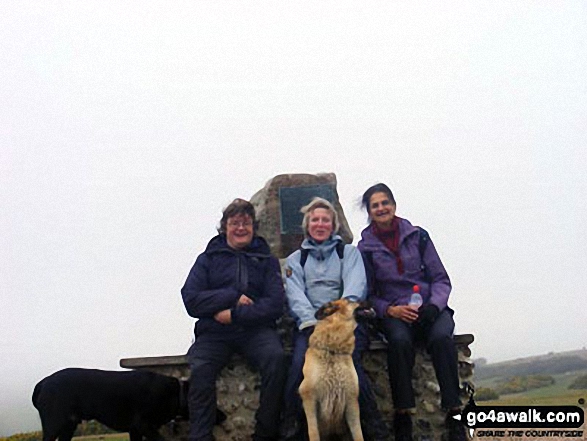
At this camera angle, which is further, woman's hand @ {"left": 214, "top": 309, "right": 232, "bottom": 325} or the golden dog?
woman's hand @ {"left": 214, "top": 309, "right": 232, "bottom": 325}

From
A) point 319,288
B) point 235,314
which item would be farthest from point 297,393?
point 319,288

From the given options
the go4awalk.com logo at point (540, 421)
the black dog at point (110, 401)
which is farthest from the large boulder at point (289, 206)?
the go4awalk.com logo at point (540, 421)

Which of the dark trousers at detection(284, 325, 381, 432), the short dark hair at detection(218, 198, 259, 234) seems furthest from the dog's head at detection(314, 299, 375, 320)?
the short dark hair at detection(218, 198, 259, 234)

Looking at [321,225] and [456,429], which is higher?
[321,225]

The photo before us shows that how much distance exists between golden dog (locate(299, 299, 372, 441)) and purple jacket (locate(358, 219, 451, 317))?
30.3 inches

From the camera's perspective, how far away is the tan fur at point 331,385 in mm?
4324

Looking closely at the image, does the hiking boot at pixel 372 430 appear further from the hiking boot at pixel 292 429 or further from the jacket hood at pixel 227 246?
the jacket hood at pixel 227 246

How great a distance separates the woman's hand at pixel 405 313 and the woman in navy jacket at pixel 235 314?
3.11 feet

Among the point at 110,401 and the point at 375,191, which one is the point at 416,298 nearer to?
the point at 375,191

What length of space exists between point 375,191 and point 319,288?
1107 mm

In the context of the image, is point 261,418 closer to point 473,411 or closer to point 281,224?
point 473,411

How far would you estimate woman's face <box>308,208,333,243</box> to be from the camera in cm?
518

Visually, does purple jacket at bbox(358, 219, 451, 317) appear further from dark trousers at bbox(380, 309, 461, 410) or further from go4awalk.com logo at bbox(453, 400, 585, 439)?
go4awalk.com logo at bbox(453, 400, 585, 439)

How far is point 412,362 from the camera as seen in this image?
4887 mm
